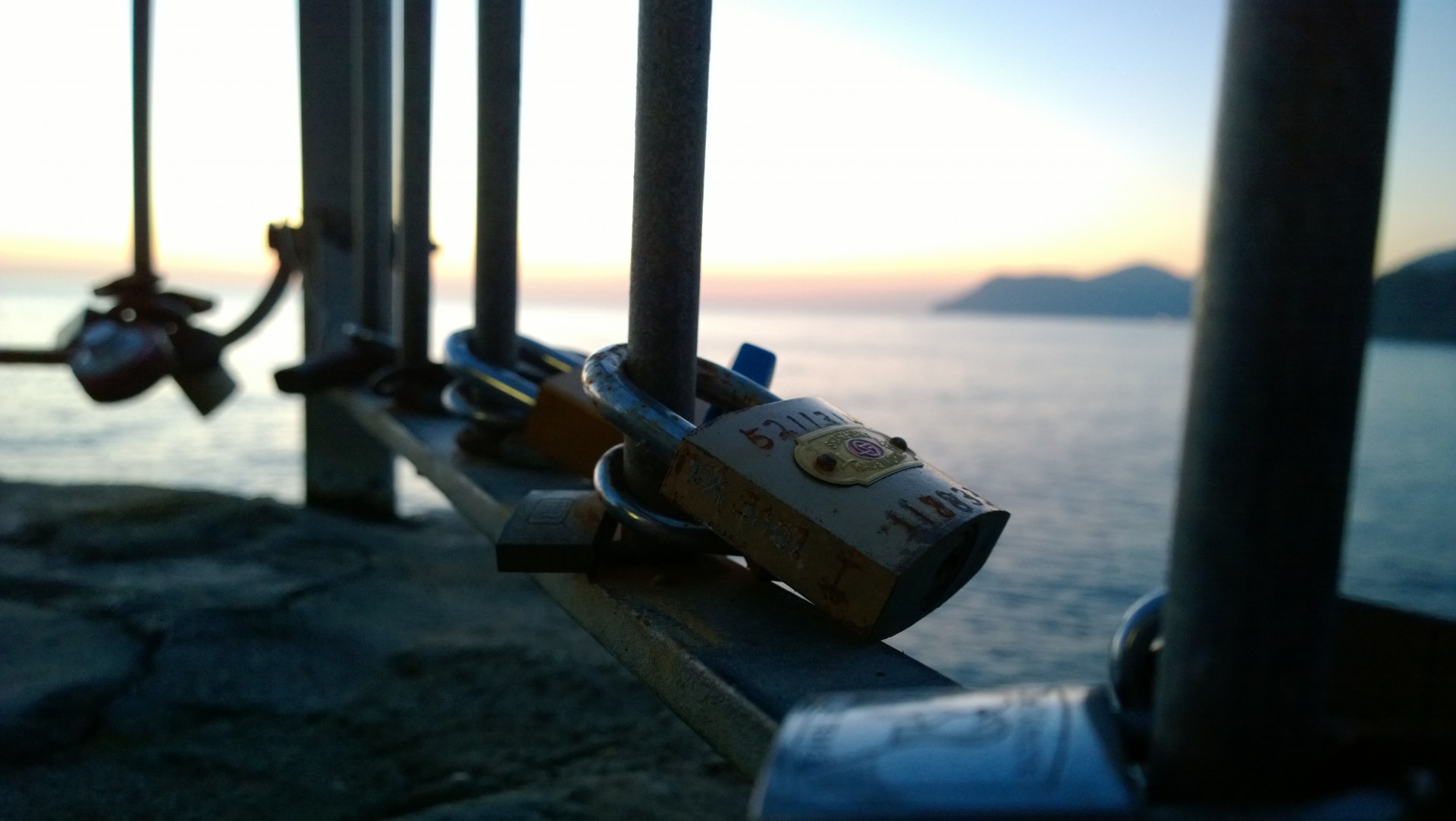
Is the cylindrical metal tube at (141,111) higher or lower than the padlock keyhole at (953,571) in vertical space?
higher

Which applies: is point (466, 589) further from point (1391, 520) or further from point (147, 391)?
point (1391, 520)

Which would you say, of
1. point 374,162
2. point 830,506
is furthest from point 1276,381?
point 374,162

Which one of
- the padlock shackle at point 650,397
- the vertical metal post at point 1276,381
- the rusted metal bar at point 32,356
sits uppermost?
the vertical metal post at point 1276,381

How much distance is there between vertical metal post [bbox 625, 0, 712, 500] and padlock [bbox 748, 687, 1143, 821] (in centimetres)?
91

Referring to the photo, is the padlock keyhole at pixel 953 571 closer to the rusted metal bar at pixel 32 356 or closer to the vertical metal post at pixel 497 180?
the vertical metal post at pixel 497 180

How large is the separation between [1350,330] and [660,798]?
1.80m

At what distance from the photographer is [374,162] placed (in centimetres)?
379

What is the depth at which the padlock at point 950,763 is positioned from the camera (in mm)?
501

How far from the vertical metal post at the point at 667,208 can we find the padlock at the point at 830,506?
0.30 feet

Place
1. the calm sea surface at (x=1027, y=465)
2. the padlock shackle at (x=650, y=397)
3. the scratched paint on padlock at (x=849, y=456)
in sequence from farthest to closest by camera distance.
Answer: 1. the calm sea surface at (x=1027, y=465)
2. the padlock shackle at (x=650, y=397)
3. the scratched paint on padlock at (x=849, y=456)

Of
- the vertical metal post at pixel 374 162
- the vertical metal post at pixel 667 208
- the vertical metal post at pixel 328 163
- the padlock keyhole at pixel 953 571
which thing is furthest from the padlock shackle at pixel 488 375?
the vertical metal post at pixel 328 163

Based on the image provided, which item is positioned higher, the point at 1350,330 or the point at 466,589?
the point at 1350,330

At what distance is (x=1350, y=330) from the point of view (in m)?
0.52

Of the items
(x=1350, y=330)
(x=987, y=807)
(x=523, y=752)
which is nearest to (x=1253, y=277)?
(x=1350, y=330)
